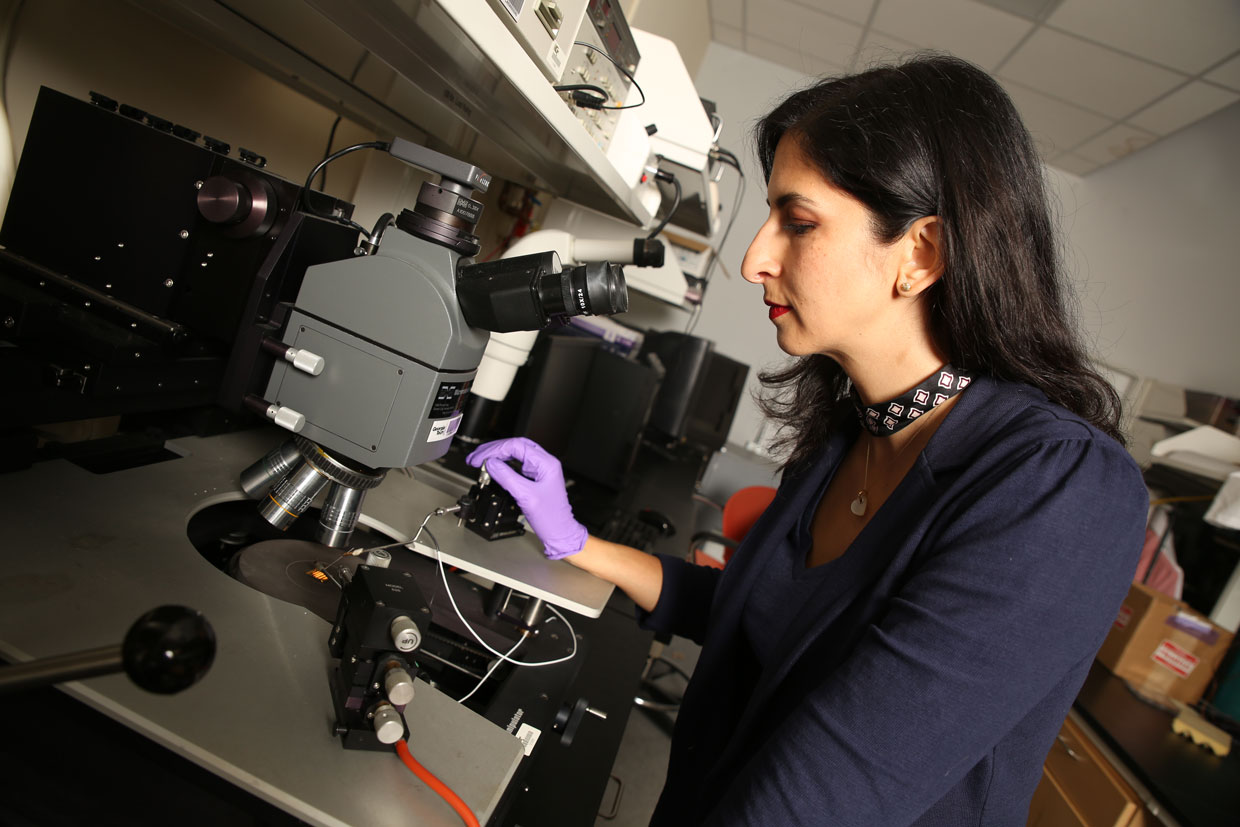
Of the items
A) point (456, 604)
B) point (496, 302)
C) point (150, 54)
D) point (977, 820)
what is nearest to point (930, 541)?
point (977, 820)

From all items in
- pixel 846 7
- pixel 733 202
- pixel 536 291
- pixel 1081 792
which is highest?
pixel 846 7

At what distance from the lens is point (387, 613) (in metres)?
0.64

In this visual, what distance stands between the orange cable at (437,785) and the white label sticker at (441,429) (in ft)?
1.03

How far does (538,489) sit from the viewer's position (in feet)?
3.69

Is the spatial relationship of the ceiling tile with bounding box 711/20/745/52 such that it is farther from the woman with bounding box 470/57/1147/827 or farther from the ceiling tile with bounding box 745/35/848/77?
the woman with bounding box 470/57/1147/827

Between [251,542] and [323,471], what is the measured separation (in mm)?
231

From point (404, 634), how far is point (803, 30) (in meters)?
3.98

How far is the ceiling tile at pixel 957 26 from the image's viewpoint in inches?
113

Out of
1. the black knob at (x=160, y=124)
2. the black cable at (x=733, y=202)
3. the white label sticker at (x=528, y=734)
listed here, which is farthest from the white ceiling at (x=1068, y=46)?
the white label sticker at (x=528, y=734)

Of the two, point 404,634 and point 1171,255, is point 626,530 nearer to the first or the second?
point 404,634

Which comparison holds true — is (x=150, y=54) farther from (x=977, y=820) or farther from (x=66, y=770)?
(x=977, y=820)

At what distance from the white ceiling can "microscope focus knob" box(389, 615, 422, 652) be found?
2.56 m

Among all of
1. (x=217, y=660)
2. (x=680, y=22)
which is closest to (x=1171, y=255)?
(x=680, y=22)

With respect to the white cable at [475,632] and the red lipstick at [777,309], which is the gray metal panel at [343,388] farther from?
the red lipstick at [777,309]
